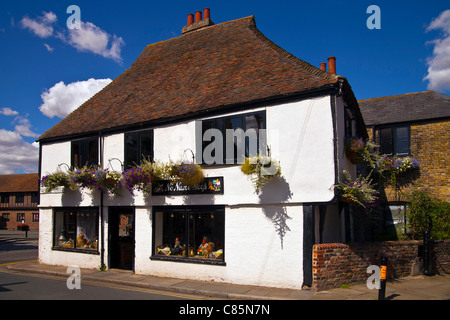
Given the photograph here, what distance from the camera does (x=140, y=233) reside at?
12.6m

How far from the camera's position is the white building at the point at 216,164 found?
32.2ft

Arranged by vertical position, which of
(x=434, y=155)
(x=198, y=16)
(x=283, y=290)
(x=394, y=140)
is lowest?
(x=283, y=290)

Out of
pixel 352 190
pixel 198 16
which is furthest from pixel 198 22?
pixel 352 190

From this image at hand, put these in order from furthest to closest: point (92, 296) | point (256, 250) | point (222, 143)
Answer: point (222, 143)
point (256, 250)
point (92, 296)

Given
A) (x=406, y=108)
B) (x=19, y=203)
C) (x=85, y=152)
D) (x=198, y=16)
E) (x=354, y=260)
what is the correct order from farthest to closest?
(x=19, y=203) < (x=406, y=108) < (x=198, y=16) < (x=85, y=152) < (x=354, y=260)

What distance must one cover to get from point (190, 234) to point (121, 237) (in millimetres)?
3290

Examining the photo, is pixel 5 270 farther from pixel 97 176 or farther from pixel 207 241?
pixel 207 241

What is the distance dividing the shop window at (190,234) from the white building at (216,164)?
4 cm

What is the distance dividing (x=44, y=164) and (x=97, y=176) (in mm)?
4622

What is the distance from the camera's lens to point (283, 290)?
9.47 m

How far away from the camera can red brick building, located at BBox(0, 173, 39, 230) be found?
50.4 metres

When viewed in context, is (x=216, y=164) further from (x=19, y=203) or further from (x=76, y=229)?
(x=19, y=203)

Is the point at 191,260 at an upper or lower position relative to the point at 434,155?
lower

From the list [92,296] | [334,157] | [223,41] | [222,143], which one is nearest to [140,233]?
[92,296]
